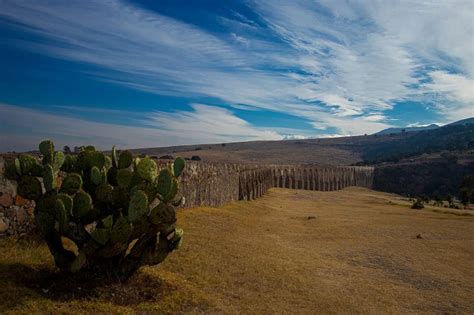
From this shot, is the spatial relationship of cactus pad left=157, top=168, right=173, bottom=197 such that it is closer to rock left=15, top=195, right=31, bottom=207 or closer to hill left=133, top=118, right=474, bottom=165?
rock left=15, top=195, right=31, bottom=207

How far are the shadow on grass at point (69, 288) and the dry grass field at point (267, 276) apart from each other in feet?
0.05

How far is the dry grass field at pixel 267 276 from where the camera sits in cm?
614

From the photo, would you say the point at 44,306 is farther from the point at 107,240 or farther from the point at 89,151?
the point at 89,151

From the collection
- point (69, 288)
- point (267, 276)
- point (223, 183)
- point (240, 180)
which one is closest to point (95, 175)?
point (69, 288)

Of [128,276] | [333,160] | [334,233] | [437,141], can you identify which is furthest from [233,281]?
[437,141]

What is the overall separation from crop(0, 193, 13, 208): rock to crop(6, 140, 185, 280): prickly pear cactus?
3.81ft

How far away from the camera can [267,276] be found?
8078 millimetres

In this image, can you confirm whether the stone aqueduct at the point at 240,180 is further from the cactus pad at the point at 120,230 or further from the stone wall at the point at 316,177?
the cactus pad at the point at 120,230

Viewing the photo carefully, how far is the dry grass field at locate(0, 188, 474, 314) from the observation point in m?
6.14

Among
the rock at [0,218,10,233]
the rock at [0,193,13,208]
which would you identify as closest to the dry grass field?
the rock at [0,218,10,233]

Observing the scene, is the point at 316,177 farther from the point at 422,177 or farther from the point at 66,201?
the point at 66,201

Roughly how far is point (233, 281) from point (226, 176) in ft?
35.8

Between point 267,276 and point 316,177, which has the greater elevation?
point 316,177

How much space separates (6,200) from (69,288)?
2345 millimetres
